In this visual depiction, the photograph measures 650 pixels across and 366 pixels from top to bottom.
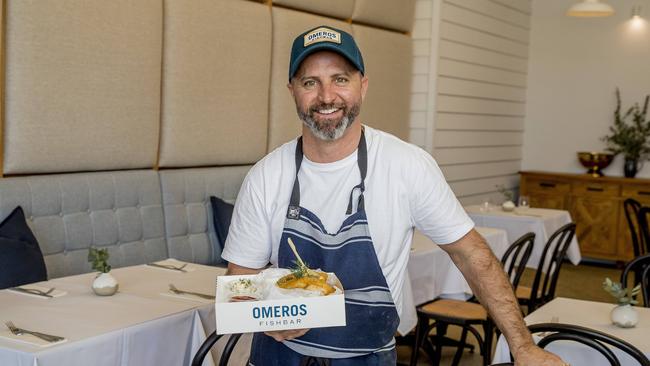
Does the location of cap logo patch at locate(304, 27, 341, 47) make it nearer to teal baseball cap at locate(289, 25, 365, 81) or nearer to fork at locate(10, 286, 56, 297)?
teal baseball cap at locate(289, 25, 365, 81)

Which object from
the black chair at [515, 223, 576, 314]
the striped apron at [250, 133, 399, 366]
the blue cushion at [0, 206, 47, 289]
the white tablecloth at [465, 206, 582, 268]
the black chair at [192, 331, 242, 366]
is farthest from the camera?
the white tablecloth at [465, 206, 582, 268]

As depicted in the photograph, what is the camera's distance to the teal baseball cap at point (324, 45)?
1964 mm

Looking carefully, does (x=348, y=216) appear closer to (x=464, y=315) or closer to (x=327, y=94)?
(x=327, y=94)

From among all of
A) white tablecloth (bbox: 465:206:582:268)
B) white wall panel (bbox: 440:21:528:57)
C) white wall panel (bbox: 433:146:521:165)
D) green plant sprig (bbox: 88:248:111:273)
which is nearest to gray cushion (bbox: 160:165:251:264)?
green plant sprig (bbox: 88:248:111:273)

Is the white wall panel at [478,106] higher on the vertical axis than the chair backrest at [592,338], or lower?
higher

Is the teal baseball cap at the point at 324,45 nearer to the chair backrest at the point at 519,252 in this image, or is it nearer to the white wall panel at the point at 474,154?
the chair backrest at the point at 519,252

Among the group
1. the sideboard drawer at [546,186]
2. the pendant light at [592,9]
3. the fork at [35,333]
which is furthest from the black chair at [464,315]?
the sideboard drawer at [546,186]

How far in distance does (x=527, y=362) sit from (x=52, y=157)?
299cm

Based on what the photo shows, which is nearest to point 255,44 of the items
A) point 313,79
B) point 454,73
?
point 454,73

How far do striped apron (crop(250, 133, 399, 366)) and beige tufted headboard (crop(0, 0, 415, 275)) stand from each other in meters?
2.31

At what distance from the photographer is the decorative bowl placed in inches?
350

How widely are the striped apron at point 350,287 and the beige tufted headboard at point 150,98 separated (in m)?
2.31

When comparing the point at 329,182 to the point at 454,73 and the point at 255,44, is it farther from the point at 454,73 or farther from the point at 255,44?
the point at 454,73

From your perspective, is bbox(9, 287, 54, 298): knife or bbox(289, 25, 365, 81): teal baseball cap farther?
bbox(9, 287, 54, 298): knife
